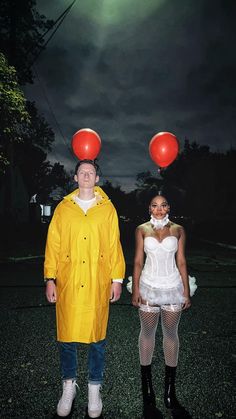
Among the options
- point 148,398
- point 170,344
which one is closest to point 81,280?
point 170,344

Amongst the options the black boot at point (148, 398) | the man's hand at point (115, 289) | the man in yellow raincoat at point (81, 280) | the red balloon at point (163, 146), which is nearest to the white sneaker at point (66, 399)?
the man in yellow raincoat at point (81, 280)

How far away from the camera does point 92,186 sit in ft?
10.9

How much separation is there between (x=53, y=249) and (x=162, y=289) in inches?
42.2

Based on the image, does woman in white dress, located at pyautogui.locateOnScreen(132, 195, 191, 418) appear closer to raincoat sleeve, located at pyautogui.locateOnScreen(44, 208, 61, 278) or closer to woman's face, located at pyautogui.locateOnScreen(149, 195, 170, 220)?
woman's face, located at pyautogui.locateOnScreen(149, 195, 170, 220)

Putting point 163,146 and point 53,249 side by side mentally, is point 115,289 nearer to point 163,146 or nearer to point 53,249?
point 53,249

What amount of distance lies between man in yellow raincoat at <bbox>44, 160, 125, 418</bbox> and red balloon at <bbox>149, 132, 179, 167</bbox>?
6.43 ft

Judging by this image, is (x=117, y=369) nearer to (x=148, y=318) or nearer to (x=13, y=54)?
(x=148, y=318)

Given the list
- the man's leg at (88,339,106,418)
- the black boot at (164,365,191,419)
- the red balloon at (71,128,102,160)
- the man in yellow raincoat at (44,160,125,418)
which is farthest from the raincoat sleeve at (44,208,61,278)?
the red balloon at (71,128,102,160)

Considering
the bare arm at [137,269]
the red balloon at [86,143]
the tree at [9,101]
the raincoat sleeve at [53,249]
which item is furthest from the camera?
the tree at [9,101]

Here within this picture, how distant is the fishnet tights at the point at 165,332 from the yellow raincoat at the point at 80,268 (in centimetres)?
43

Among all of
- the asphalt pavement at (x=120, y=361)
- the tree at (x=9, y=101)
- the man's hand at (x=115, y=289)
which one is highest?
the tree at (x=9, y=101)

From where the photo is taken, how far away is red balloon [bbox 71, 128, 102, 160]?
4.46 metres

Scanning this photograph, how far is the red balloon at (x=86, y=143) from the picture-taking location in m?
4.46

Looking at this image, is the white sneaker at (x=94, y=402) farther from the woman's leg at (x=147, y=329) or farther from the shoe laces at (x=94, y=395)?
the woman's leg at (x=147, y=329)
